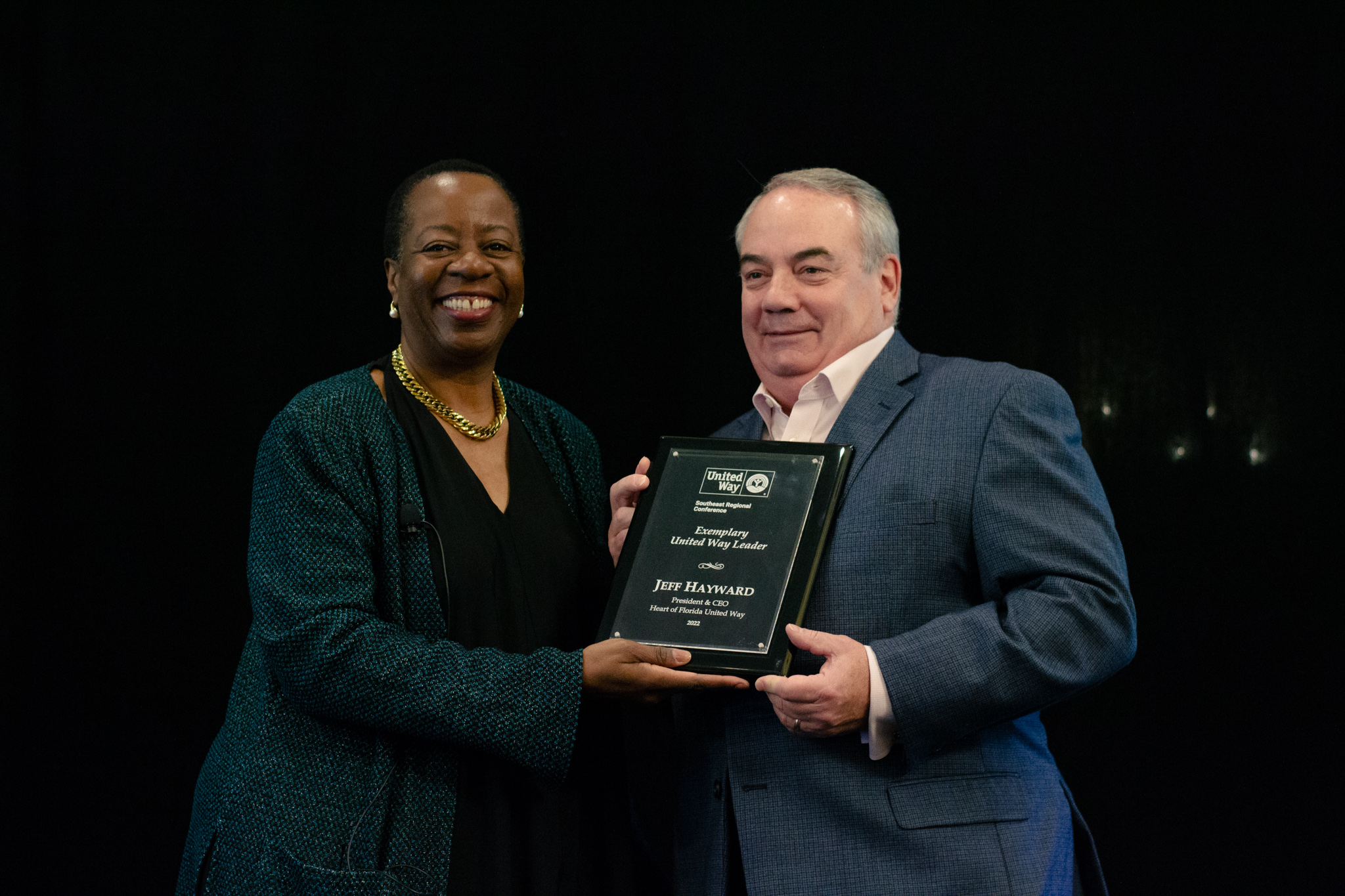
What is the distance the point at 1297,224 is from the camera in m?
2.85

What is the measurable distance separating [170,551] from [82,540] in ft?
0.71

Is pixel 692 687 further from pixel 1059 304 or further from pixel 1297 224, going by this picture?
pixel 1297 224

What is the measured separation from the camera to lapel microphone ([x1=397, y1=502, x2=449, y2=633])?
6.27 ft

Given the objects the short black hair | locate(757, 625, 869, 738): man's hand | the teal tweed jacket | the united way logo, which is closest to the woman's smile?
the short black hair

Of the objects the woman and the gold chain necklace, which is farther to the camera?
the gold chain necklace

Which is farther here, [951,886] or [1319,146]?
[1319,146]

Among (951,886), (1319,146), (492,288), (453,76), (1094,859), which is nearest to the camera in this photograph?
(951,886)

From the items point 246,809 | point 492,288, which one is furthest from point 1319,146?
point 246,809

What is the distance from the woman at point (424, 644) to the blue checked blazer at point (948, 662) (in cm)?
23

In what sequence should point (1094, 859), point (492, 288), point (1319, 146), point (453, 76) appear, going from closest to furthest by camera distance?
point (1094, 859) < point (492, 288) < point (1319, 146) < point (453, 76)

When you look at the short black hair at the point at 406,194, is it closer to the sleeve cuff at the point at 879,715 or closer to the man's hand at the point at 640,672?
the man's hand at the point at 640,672

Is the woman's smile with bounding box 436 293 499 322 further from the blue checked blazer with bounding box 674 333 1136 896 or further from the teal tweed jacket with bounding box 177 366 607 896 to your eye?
the blue checked blazer with bounding box 674 333 1136 896

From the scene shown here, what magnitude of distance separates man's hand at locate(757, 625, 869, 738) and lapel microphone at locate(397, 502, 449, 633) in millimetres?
551

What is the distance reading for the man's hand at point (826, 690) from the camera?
1.72m
